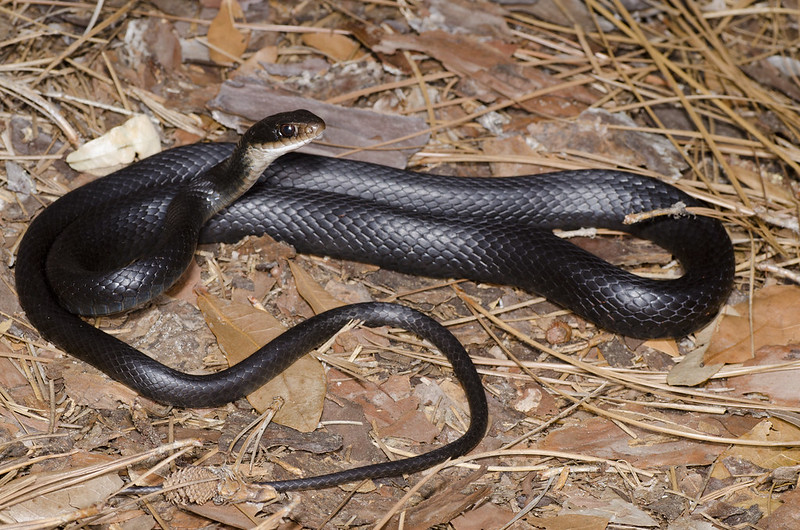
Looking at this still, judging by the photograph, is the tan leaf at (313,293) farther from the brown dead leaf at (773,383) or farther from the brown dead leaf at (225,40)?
the brown dead leaf at (773,383)

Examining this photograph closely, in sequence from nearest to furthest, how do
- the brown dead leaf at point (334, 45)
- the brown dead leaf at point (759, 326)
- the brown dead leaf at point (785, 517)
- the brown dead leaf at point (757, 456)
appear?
the brown dead leaf at point (785, 517) < the brown dead leaf at point (757, 456) < the brown dead leaf at point (759, 326) < the brown dead leaf at point (334, 45)

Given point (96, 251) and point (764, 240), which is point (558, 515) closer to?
point (764, 240)

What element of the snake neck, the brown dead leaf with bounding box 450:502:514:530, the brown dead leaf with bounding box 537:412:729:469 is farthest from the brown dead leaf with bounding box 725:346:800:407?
the snake neck

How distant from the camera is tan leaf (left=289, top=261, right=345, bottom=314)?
5.71 m

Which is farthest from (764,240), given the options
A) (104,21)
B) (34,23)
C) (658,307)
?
(34,23)

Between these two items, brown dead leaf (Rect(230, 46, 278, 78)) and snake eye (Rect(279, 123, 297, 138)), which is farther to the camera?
brown dead leaf (Rect(230, 46, 278, 78))

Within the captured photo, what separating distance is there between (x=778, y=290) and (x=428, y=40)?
401 centimetres

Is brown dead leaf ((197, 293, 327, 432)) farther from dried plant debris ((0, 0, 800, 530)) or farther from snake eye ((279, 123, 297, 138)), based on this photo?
snake eye ((279, 123, 297, 138))

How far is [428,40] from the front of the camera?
7473mm

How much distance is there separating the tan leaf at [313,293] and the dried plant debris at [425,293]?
4cm

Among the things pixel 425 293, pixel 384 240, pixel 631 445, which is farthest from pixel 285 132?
pixel 631 445

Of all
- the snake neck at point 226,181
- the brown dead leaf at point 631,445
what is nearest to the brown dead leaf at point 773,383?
the brown dead leaf at point 631,445

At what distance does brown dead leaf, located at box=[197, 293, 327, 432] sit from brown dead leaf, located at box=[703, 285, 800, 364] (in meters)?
2.93

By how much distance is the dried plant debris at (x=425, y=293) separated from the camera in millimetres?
4531
